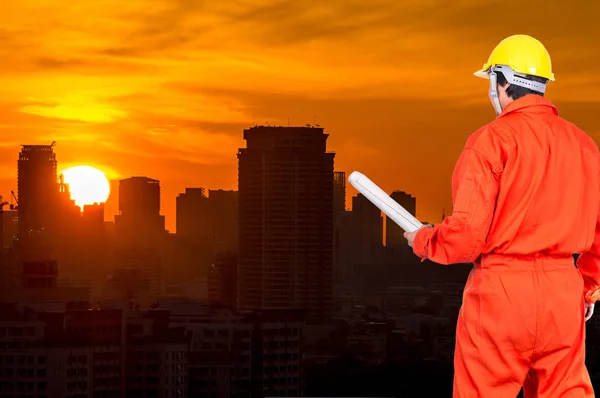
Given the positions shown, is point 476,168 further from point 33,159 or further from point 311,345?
point 33,159

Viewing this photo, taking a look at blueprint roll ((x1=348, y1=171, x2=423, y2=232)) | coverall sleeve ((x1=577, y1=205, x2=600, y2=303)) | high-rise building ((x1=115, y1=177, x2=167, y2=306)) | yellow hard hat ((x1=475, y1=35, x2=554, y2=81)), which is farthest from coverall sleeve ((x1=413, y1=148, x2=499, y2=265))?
high-rise building ((x1=115, y1=177, x2=167, y2=306))

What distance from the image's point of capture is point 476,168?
2.51 meters

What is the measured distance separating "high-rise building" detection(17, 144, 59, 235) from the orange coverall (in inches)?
2546

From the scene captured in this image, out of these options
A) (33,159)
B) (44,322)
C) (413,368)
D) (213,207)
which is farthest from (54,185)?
(413,368)

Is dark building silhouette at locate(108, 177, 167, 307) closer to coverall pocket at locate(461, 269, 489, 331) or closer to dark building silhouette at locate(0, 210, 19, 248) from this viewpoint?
dark building silhouette at locate(0, 210, 19, 248)

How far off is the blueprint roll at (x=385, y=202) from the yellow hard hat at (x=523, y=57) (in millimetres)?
436

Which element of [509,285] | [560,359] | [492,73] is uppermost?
[492,73]

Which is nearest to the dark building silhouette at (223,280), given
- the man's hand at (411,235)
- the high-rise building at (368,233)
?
the high-rise building at (368,233)

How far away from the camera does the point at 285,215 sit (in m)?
70.3

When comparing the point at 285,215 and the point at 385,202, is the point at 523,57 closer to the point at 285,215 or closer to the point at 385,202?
the point at 385,202

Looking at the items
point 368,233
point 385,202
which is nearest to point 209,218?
point 368,233

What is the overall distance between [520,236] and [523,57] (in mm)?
465

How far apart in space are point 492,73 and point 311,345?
47.6 metres

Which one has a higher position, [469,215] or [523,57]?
[523,57]
